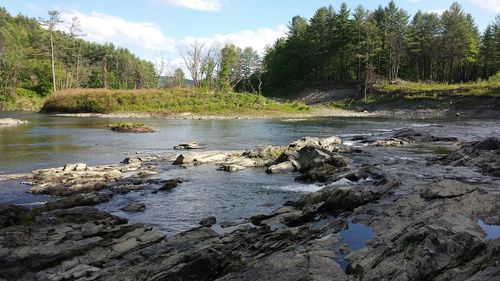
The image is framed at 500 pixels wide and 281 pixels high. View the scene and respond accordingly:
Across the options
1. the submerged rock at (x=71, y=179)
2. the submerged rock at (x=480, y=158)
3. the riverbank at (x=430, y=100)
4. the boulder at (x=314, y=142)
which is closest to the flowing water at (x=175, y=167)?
the submerged rock at (x=71, y=179)

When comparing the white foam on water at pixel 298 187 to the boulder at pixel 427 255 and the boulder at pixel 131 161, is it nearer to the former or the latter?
the boulder at pixel 427 255

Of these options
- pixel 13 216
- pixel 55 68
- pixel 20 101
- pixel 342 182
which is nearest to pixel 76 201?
pixel 13 216

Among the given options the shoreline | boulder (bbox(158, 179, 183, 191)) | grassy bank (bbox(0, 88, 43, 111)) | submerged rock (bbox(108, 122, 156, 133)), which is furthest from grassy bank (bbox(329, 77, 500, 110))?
grassy bank (bbox(0, 88, 43, 111))

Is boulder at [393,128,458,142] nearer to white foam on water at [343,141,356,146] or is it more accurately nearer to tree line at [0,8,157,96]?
white foam on water at [343,141,356,146]

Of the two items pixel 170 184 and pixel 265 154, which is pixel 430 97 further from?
pixel 170 184

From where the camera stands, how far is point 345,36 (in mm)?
112562

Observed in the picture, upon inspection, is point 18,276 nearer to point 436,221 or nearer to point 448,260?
point 448,260

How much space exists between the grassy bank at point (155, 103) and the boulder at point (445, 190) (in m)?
60.2

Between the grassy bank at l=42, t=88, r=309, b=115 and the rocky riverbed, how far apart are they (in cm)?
5603

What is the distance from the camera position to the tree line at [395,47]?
98.9 meters

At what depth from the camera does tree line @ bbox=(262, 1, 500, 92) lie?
98.9m

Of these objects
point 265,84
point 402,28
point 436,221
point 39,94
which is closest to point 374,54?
point 402,28

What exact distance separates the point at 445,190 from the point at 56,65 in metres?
138

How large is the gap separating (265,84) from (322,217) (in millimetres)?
130409
